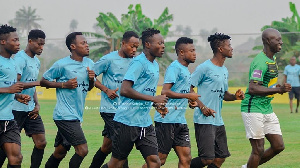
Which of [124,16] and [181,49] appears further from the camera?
[124,16]

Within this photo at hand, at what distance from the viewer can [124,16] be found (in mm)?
50406

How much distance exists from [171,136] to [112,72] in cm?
182

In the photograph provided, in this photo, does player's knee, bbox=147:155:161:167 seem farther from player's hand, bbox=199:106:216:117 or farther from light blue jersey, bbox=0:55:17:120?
light blue jersey, bbox=0:55:17:120

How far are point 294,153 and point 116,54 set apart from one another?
482 cm

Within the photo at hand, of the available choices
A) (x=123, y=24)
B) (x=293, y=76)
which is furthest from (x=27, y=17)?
(x=293, y=76)

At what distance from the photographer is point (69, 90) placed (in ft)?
31.2

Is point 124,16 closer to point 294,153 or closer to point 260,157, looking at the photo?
point 294,153

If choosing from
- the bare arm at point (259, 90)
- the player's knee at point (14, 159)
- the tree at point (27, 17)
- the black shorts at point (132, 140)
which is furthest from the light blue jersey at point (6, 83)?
the tree at point (27, 17)

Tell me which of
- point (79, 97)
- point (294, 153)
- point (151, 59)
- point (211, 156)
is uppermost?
point (151, 59)

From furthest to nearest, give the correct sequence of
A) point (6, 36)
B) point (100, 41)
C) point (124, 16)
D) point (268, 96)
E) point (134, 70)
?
point (124, 16) → point (100, 41) → point (268, 96) → point (6, 36) → point (134, 70)

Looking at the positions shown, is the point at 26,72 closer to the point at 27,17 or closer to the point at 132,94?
the point at 132,94

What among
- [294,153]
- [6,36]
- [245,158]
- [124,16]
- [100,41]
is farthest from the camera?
[124,16]

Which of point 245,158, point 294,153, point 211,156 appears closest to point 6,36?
point 211,156

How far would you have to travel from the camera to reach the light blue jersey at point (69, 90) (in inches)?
374
